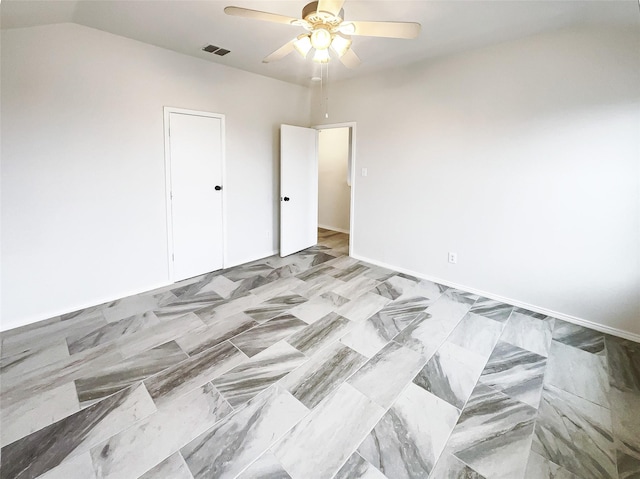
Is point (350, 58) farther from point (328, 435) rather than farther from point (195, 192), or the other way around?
point (328, 435)

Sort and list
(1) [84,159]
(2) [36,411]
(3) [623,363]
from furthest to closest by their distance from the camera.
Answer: (1) [84,159] → (3) [623,363] → (2) [36,411]

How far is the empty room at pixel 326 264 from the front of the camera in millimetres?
1750

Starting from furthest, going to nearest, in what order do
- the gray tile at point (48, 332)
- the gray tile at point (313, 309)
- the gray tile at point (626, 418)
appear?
the gray tile at point (313, 309) → the gray tile at point (48, 332) → the gray tile at point (626, 418)

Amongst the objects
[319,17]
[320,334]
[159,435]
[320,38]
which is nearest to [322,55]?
[320,38]

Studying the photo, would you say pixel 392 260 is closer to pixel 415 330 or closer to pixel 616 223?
pixel 415 330

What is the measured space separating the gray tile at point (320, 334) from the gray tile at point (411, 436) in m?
0.77

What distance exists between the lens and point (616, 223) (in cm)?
269

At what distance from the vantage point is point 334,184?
6.92m

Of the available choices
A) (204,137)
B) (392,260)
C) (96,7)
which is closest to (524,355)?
(392,260)

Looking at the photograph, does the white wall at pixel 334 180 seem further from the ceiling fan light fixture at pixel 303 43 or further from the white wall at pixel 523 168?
the ceiling fan light fixture at pixel 303 43

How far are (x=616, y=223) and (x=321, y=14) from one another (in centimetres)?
296

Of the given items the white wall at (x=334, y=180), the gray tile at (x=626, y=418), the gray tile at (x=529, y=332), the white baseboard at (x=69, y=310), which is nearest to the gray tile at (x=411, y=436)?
the gray tile at (x=626, y=418)

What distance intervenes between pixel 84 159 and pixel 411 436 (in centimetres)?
354

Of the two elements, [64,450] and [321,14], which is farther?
[321,14]
